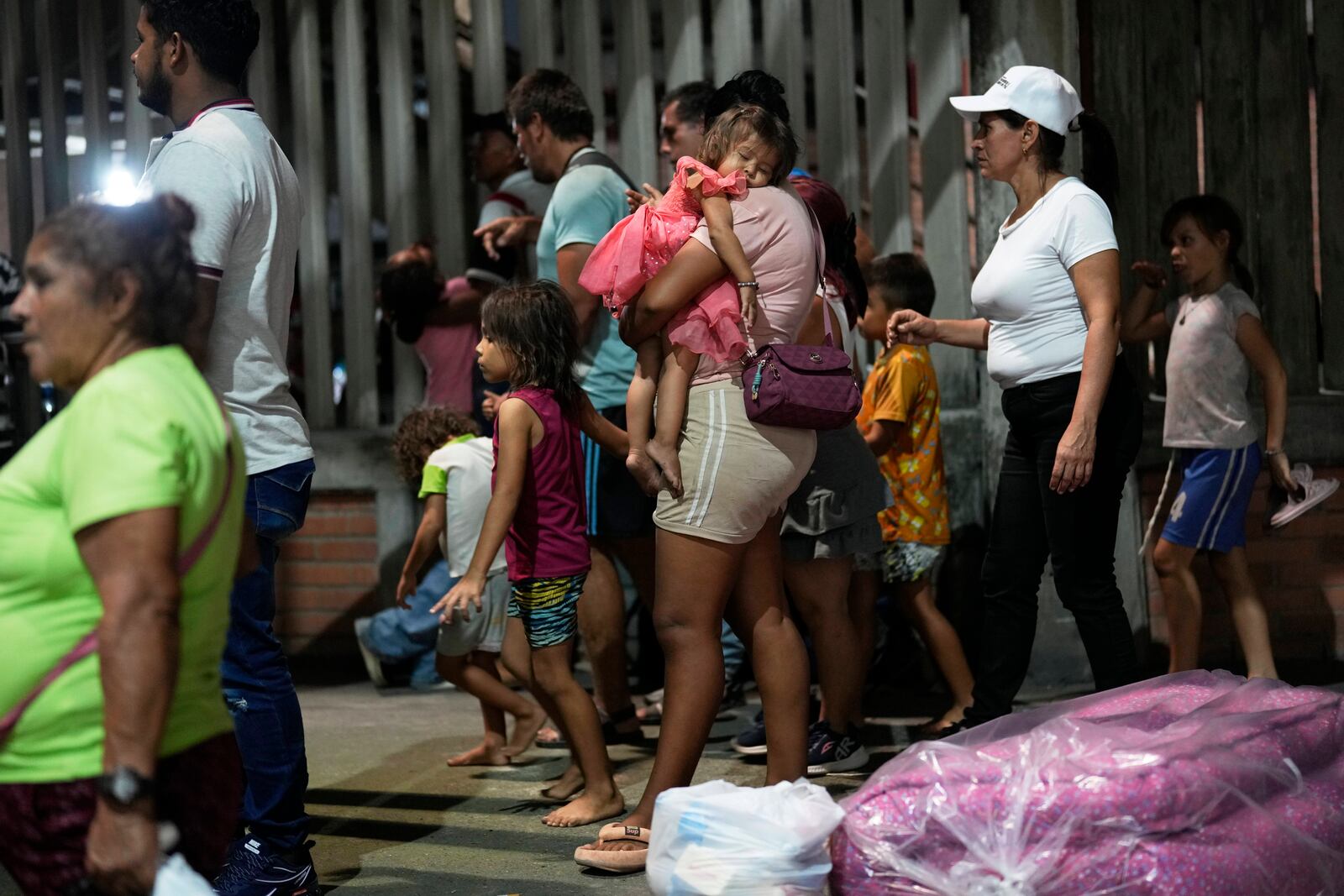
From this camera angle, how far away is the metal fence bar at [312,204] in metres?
7.29

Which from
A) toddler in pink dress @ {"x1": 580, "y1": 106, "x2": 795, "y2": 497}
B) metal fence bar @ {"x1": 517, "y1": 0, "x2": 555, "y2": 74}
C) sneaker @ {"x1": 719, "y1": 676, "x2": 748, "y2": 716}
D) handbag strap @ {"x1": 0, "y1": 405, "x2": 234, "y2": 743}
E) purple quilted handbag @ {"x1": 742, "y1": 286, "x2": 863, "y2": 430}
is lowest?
sneaker @ {"x1": 719, "y1": 676, "x2": 748, "y2": 716}

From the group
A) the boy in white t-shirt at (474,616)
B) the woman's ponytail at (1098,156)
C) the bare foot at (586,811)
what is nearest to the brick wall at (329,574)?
the boy in white t-shirt at (474,616)

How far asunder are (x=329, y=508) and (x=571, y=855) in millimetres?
3499

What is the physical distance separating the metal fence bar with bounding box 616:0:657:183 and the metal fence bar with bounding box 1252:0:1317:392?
2.54 m

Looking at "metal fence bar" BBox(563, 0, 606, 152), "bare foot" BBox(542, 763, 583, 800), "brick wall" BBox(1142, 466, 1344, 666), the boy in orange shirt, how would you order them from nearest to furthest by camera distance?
"bare foot" BBox(542, 763, 583, 800)
the boy in orange shirt
"brick wall" BBox(1142, 466, 1344, 666)
"metal fence bar" BBox(563, 0, 606, 152)

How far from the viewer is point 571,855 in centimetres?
412

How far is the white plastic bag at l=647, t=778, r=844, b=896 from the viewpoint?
120 inches

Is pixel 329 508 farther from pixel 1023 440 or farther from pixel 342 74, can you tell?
pixel 1023 440

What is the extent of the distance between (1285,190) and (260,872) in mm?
4923

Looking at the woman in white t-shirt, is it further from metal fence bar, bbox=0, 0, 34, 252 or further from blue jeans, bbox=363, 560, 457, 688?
metal fence bar, bbox=0, 0, 34, 252

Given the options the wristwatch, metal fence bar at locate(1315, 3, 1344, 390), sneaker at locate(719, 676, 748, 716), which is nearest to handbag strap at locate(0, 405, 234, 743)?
the wristwatch

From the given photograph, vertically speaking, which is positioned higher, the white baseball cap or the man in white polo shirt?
the white baseball cap

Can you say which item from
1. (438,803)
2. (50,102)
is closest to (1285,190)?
(438,803)

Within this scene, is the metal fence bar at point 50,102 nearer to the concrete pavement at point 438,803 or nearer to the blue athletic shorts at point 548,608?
the concrete pavement at point 438,803
